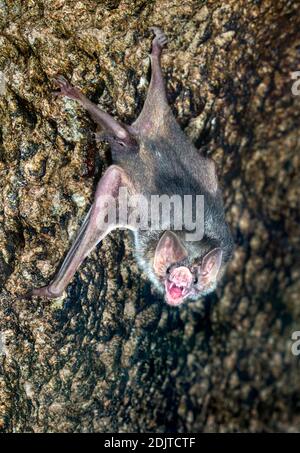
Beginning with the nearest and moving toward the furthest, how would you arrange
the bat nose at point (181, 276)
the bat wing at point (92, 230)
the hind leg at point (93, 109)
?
the hind leg at point (93, 109), the bat wing at point (92, 230), the bat nose at point (181, 276)

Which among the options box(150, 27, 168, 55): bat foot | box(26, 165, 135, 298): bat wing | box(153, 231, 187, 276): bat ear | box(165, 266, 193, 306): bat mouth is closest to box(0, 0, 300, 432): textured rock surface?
box(150, 27, 168, 55): bat foot

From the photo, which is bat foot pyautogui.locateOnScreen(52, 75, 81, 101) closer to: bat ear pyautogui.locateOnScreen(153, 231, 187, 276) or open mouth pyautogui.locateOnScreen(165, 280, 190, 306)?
bat ear pyautogui.locateOnScreen(153, 231, 187, 276)

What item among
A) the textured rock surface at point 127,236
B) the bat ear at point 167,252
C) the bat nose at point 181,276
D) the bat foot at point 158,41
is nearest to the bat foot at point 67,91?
the textured rock surface at point 127,236

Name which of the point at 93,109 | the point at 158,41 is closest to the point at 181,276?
the point at 93,109

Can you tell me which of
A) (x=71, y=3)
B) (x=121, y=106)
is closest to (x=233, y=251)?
(x=121, y=106)

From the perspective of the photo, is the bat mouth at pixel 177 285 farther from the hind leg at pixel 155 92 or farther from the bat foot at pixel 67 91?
the bat foot at pixel 67 91

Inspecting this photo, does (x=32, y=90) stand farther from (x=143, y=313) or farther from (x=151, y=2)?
(x=143, y=313)

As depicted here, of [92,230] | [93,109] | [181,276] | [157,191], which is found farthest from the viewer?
[157,191]

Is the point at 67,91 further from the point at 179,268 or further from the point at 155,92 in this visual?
the point at 179,268
